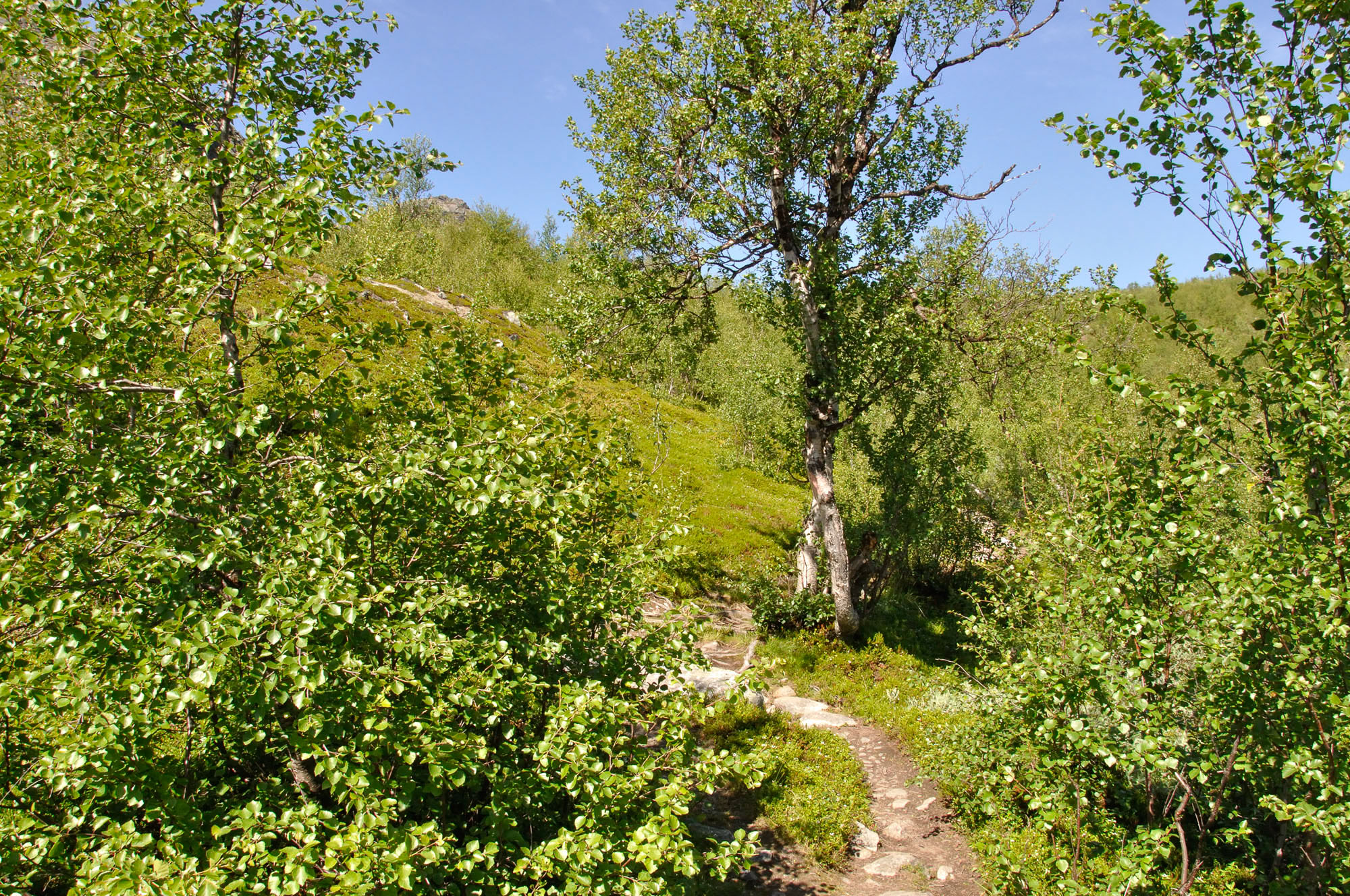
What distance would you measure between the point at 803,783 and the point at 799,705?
8.96 feet

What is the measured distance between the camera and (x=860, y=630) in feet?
52.4

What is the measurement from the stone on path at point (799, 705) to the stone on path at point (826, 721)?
0.14 m

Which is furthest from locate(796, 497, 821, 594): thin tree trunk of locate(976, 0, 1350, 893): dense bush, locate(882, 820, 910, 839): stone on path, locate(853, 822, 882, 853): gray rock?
locate(976, 0, 1350, 893): dense bush

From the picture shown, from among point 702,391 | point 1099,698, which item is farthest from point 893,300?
Answer: point 702,391

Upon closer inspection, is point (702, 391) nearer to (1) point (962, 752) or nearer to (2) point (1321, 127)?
(1) point (962, 752)

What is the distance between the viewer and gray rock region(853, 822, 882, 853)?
9141mm

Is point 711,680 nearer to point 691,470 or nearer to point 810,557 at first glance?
point 810,557

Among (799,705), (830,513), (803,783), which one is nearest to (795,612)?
(830,513)

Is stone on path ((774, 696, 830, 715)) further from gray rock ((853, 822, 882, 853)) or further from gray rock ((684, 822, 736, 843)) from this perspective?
gray rock ((684, 822, 736, 843))

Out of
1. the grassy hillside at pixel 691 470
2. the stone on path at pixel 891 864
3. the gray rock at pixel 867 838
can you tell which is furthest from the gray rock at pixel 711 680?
the stone on path at pixel 891 864

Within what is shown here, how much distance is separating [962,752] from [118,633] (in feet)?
30.1

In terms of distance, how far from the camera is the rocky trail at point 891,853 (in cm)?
822

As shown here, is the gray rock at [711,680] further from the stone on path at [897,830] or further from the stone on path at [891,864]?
the stone on path at [891,864]

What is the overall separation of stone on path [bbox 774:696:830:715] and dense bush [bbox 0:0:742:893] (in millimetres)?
6841
